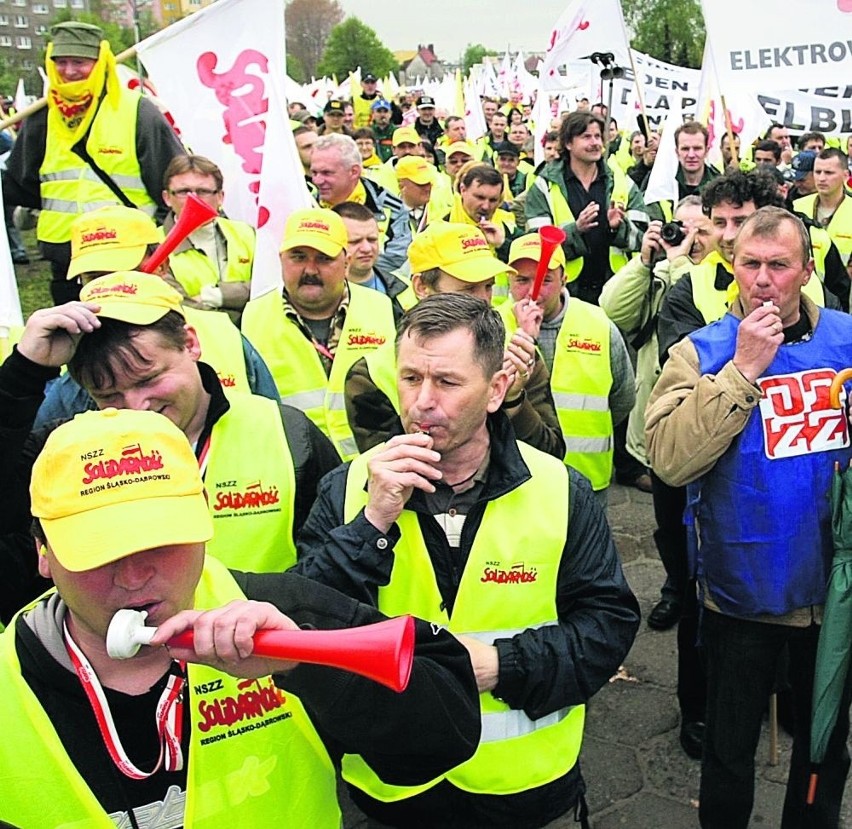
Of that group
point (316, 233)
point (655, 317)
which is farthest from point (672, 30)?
point (316, 233)

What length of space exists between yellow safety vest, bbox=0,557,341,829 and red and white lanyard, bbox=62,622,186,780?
24 millimetres

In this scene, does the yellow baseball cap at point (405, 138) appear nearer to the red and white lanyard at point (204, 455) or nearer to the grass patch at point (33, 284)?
the grass patch at point (33, 284)

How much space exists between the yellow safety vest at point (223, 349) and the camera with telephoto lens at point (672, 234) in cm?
234

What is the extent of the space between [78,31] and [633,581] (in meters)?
4.26

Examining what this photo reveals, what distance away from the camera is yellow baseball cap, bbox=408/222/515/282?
3.87 meters

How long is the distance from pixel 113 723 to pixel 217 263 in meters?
3.76

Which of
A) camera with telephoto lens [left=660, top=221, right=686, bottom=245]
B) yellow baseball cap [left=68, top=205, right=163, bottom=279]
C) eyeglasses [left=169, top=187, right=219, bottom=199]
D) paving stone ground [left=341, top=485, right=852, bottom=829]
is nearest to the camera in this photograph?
paving stone ground [left=341, top=485, right=852, bottom=829]

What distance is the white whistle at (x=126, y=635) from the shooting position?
4.55 feet

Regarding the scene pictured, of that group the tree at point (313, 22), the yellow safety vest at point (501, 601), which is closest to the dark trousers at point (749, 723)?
the yellow safety vest at point (501, 601)

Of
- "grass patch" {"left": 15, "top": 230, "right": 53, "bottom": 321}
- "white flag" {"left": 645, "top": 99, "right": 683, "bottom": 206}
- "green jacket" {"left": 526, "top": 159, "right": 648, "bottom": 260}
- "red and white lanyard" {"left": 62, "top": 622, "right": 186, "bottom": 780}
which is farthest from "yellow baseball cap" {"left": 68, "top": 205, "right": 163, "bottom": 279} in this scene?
"grass patch" {"left": 15, "top": 230, "right": 53, "bottom": 321}

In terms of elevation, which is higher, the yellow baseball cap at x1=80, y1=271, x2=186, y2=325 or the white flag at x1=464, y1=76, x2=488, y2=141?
the white flag at x1=464, y1=76, x2=488, y2=141

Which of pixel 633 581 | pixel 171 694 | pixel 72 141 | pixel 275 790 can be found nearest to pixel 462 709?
pixel 275 790

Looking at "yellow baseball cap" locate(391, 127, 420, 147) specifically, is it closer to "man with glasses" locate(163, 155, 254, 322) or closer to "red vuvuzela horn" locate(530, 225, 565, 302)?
"man with glasses" locate(163, 155, 254, 322)

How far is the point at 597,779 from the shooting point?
3.70 metres
